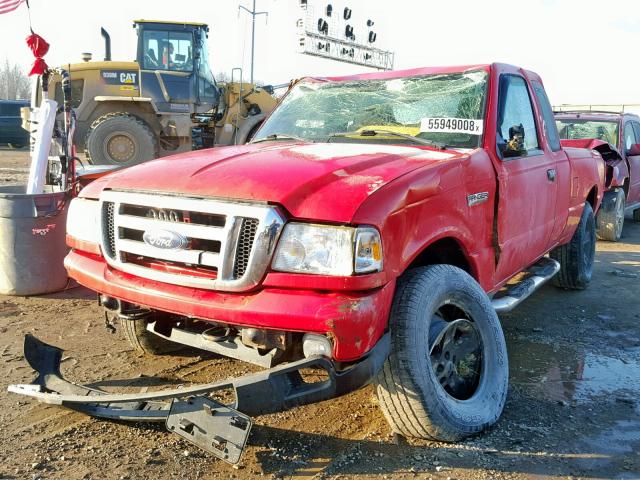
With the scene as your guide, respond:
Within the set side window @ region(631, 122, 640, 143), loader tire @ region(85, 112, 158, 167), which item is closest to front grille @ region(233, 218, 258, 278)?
side window @ region(631, 122, 640, 143)

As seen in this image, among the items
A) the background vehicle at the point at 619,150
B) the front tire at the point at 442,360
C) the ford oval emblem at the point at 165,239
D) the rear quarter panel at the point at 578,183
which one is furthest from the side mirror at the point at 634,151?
the ford oval emblem at the point at 165,239

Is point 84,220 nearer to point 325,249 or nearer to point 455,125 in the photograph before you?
point 325,249

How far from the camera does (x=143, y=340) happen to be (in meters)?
3.77

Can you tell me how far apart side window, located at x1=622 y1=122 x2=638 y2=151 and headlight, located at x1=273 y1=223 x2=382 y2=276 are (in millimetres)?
7882

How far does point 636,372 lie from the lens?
152 inches

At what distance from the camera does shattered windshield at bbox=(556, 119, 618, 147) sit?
8727 millimetres

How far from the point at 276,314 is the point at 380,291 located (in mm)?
443

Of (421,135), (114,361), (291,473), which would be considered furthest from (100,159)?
(291,473)

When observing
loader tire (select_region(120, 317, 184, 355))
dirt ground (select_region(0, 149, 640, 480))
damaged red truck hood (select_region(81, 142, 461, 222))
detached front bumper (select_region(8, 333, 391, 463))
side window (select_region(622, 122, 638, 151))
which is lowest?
dirt ground (select_region(0, 149, 640, 480))

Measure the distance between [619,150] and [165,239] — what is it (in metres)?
7.97

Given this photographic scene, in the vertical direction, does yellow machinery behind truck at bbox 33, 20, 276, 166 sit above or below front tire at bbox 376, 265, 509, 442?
above

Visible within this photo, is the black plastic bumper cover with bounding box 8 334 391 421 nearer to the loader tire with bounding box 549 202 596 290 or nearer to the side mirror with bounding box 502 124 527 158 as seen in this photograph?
the side mirror with bounding box 502 124 527 158

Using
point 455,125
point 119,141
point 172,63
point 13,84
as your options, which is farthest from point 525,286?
point 13,84

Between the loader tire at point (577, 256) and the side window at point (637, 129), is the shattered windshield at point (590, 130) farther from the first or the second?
the loader tire at point (577, 256)
